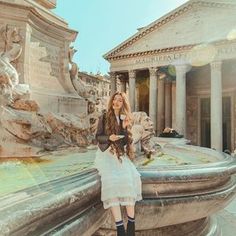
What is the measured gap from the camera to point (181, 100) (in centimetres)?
2553

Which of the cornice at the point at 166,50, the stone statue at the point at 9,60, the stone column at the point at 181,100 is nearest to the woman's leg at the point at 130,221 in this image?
the stone statue at the point at 9,60

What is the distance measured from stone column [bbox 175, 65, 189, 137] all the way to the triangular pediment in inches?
80.1

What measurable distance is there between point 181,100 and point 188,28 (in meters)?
5.98

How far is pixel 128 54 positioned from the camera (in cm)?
2880

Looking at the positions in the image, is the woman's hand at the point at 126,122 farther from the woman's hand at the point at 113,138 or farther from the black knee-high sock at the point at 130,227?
the black knee-high sock at the point at 130,227

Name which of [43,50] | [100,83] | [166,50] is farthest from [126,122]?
[100,83]

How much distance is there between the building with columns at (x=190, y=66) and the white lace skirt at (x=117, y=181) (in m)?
22.7

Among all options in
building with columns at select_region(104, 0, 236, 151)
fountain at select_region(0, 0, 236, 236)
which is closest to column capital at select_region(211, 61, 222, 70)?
building with columns at select_region(104, 0, 236, 151)

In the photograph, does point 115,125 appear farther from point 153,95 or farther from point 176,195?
point 153,95

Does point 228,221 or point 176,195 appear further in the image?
point 228,221

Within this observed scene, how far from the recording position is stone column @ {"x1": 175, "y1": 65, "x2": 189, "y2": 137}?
25328 millimetres

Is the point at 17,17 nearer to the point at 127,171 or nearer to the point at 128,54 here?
the point at 127,171

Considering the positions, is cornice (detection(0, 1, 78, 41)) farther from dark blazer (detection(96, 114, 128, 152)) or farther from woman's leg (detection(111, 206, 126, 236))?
woman's leg (detection(111, 206, 126, 236))

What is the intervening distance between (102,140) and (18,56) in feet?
11.4
